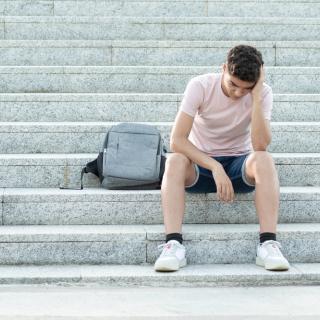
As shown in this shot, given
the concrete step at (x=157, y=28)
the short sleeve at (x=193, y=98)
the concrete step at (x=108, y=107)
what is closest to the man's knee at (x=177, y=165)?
the short sleeve at (x=193, y=98)

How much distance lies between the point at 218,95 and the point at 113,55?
7.05 feet

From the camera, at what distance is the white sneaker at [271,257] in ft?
16.7

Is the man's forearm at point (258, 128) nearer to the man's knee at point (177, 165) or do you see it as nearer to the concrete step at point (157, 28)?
the man's knee at point (177, 165)

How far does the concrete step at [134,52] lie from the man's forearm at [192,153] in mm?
2189

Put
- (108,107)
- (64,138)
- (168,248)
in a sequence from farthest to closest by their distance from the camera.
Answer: (108,107)
(64,138)
(168,248)

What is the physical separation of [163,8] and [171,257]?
3.76m

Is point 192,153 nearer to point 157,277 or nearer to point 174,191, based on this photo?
point 174,191

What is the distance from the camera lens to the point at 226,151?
559cm

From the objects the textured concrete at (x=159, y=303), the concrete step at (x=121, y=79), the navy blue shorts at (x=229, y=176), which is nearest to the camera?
the textured concrete at (x=159, y=303)

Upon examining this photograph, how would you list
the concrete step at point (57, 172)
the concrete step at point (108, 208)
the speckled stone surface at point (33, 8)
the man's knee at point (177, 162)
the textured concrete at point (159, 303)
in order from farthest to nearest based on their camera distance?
the speckled stone surface at point (33, 8) → the concrete step at point (57, 172) → the concrete step at point (108, 208) → the man's knee at point (177, 162) → the textured concrete at point (159, 303)

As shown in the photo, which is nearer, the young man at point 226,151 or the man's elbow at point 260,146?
the young man at point 226,151

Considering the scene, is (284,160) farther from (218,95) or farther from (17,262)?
(17,262)

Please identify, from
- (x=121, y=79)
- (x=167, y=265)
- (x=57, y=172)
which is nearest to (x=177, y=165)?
(x=167, y=265)

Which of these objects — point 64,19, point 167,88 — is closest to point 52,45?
point 64,19
